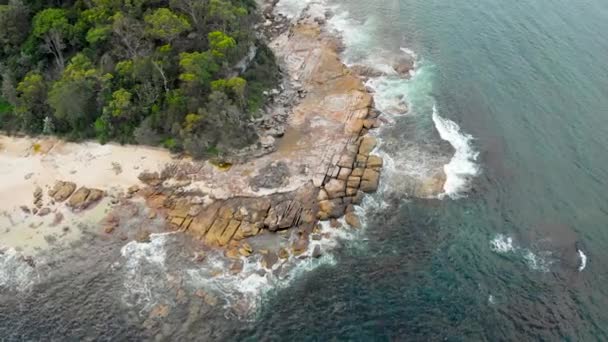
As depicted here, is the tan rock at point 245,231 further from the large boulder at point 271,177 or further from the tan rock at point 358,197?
the tan rock at point 358,197

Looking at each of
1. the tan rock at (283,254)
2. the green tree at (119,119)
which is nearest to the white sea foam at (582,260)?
the tan rock at (283,254)

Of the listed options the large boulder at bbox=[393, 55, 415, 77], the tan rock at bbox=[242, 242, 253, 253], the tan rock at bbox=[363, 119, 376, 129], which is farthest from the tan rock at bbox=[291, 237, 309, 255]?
the large boulder at bbox=[393, 55, 415, 77]

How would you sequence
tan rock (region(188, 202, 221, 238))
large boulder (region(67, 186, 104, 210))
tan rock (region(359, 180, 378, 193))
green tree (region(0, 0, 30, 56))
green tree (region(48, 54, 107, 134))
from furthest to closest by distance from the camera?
green tree (region(0, 0, 30, 56)), green tree (region(48, 54, 107, 134)), tan rock (region(359, 180, 378, 193)), large boulder (region(67, 186, 104, 210)), tan rock (region(188, 202, 221, 238))

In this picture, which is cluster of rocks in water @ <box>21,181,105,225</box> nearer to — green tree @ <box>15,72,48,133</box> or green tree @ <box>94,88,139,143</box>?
green tree @ <box>94,88,139,143</box>

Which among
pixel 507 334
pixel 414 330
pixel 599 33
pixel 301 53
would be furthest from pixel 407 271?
pixel 599 33

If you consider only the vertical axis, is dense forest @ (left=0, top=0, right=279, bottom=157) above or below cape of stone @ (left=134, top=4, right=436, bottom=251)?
above

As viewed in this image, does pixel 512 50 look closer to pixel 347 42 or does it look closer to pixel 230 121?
pixel 347 42
